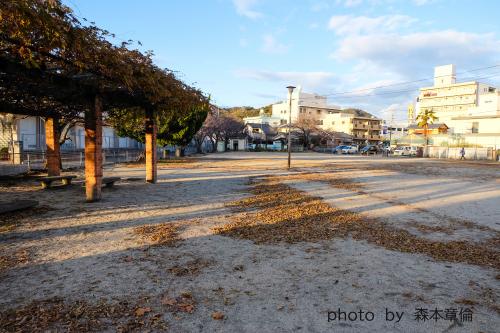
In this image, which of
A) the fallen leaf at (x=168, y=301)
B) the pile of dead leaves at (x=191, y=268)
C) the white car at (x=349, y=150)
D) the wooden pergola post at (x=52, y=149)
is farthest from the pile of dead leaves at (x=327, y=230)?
the white car at (x=349, y=150)

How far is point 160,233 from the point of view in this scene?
6.43m

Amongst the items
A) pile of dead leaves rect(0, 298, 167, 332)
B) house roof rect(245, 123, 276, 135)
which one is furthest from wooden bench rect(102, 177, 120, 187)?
house roof rect(245, 123, 276, 135)

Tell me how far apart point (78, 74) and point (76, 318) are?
6.65 m

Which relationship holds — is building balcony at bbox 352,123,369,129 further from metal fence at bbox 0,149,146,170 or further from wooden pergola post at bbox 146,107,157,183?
wooden pergola post at bbox 146,107,157,183

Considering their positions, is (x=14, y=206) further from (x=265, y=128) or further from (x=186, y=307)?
(x=265, y=128)

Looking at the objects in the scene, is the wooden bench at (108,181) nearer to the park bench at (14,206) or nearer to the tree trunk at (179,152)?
the park bench at (14,206)

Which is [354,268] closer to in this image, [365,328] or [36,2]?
[365,328]

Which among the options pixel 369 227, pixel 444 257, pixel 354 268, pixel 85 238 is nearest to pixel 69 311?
pixel 85 238

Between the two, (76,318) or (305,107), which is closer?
(76,318)

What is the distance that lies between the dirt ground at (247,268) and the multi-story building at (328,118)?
68.9 metres

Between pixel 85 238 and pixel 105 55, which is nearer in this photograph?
pixel 85 238

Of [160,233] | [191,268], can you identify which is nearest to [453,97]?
[160,233]

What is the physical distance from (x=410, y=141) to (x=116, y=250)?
217ft

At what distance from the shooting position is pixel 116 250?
17.7 ft
